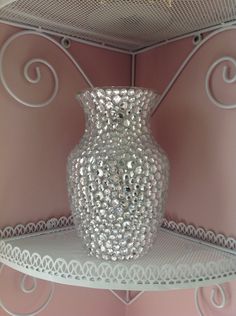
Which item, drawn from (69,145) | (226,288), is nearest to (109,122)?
(69,145)

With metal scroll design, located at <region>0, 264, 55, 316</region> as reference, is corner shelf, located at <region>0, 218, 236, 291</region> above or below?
above

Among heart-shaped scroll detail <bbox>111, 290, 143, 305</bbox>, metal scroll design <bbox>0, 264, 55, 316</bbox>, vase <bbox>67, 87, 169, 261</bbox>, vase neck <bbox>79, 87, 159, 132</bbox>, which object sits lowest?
heart-shaped scroll detail <bbox>111, 290, 143, 305</bbox>

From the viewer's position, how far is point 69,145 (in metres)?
0.57

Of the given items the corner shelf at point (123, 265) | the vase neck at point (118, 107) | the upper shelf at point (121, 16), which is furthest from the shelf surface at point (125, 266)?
the upper shelf at point (121, 16)

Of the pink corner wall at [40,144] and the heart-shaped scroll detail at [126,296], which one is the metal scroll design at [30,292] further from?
the heart-shaped scroll detail at [126,296]

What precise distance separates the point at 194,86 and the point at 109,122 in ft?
0.58

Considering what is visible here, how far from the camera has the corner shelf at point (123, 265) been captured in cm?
38

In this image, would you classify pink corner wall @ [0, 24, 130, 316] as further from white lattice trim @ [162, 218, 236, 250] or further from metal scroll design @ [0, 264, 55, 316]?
white lattice trim @ [162, 218, 236, 250]

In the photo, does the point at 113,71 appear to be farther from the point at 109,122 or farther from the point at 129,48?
the point at 109,122

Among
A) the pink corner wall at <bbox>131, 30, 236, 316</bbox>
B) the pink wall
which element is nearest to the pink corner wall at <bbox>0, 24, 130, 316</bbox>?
the pink wall

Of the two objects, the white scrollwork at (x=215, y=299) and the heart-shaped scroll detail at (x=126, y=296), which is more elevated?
the white scrollwork at (x=215, y=299)

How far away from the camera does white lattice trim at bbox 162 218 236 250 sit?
485 millimetres

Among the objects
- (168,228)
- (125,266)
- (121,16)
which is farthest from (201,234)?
(121,16)

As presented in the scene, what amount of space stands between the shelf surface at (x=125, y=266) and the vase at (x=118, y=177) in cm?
2
